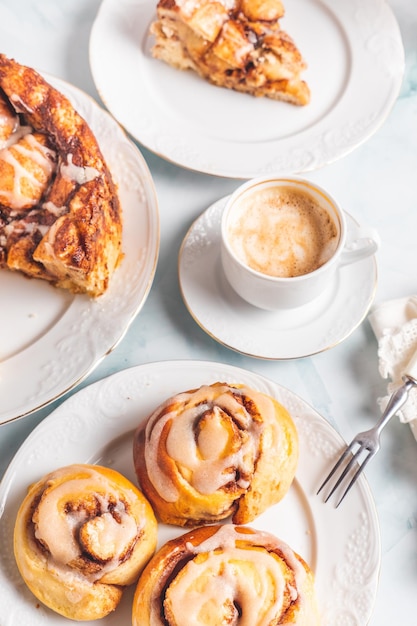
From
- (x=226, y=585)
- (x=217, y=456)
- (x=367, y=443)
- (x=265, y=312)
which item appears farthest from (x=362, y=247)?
(x=226, y=585)

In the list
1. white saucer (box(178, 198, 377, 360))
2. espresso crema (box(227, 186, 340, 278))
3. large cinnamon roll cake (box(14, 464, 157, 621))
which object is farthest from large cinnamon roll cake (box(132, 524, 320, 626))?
espresso crema (box(227, 186, 340, 278))

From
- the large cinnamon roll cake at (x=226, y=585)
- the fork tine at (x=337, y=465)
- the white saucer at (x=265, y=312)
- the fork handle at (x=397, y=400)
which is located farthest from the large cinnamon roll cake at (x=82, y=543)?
the fork handle at (x=397, y=400)

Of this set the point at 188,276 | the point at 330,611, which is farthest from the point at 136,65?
the point at 330,611

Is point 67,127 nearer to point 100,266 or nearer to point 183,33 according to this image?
point 100,266

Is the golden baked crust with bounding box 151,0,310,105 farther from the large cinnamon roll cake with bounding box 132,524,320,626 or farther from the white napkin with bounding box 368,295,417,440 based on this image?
the large cinnamon roll cake with bounding box 132,524,320,626

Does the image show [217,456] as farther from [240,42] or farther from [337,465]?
[240,42]
